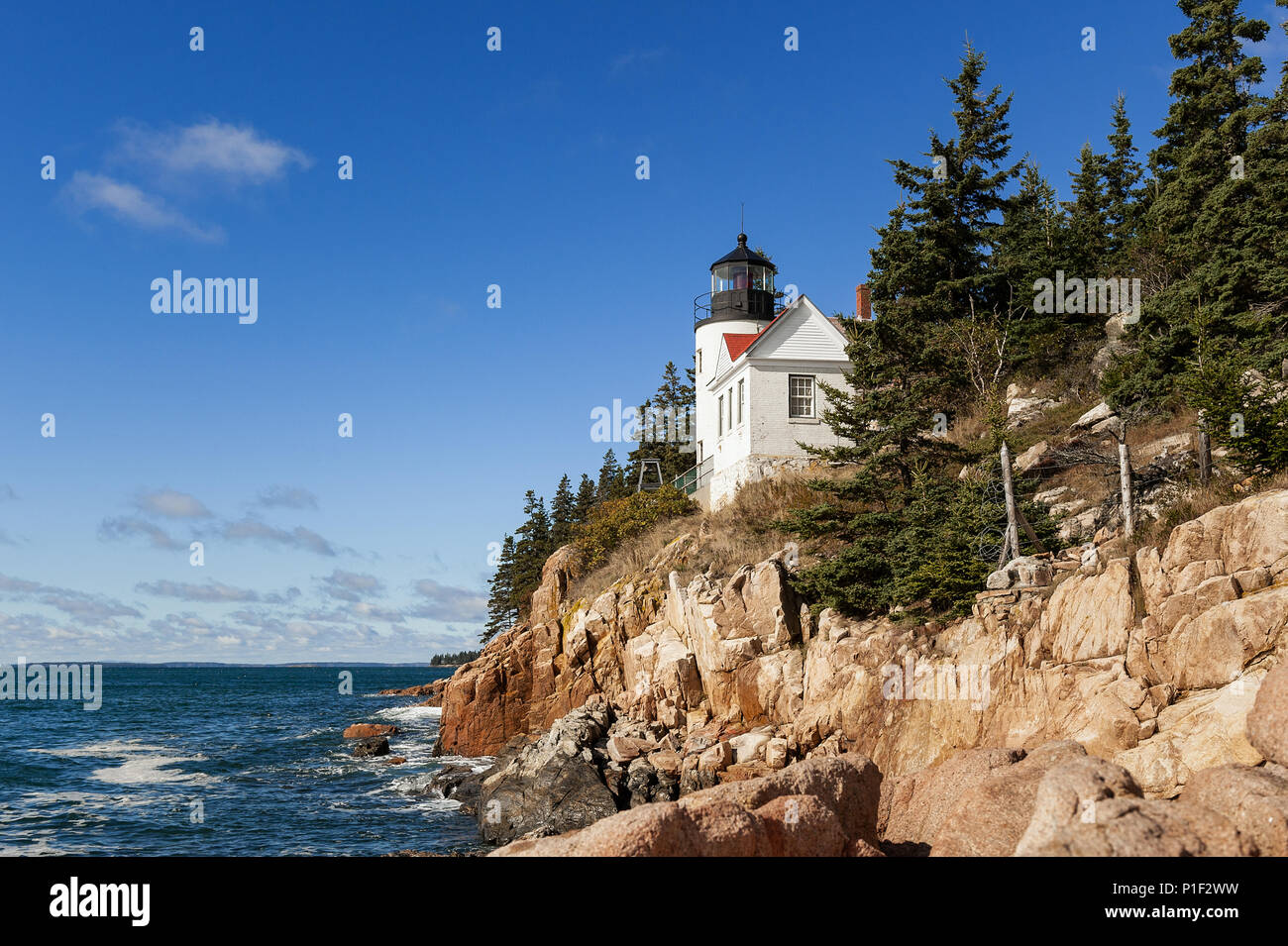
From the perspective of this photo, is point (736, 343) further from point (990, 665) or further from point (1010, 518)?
point (990, 665)

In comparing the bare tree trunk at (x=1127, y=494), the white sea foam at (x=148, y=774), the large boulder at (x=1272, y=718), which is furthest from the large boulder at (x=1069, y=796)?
the white sea foam at (x=148, y=774)

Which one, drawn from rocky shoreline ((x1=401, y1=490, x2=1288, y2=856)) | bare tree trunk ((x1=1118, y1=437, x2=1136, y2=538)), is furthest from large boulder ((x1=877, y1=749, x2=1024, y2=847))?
bare tree trunk ((x1=1118, y1=437, x2=1136, y2=538))

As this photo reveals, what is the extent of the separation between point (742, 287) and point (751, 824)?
117 ft

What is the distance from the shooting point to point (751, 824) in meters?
7.62

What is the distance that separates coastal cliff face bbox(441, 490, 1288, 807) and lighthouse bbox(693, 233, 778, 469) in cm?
1180

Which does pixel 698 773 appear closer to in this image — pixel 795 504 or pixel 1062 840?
pixel 795 504

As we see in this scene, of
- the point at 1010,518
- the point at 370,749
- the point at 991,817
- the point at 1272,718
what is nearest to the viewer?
the point at 991,817

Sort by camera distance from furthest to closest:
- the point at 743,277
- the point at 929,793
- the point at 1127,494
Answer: the point at 743,277 < the point at 1127,494 < the point at 929,793

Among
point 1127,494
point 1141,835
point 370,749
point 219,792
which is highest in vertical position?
point 1127,494

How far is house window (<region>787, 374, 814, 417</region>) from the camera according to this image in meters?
34.7

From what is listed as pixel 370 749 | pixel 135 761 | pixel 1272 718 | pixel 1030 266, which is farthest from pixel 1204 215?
pixel 135 761

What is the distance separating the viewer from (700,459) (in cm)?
4175
